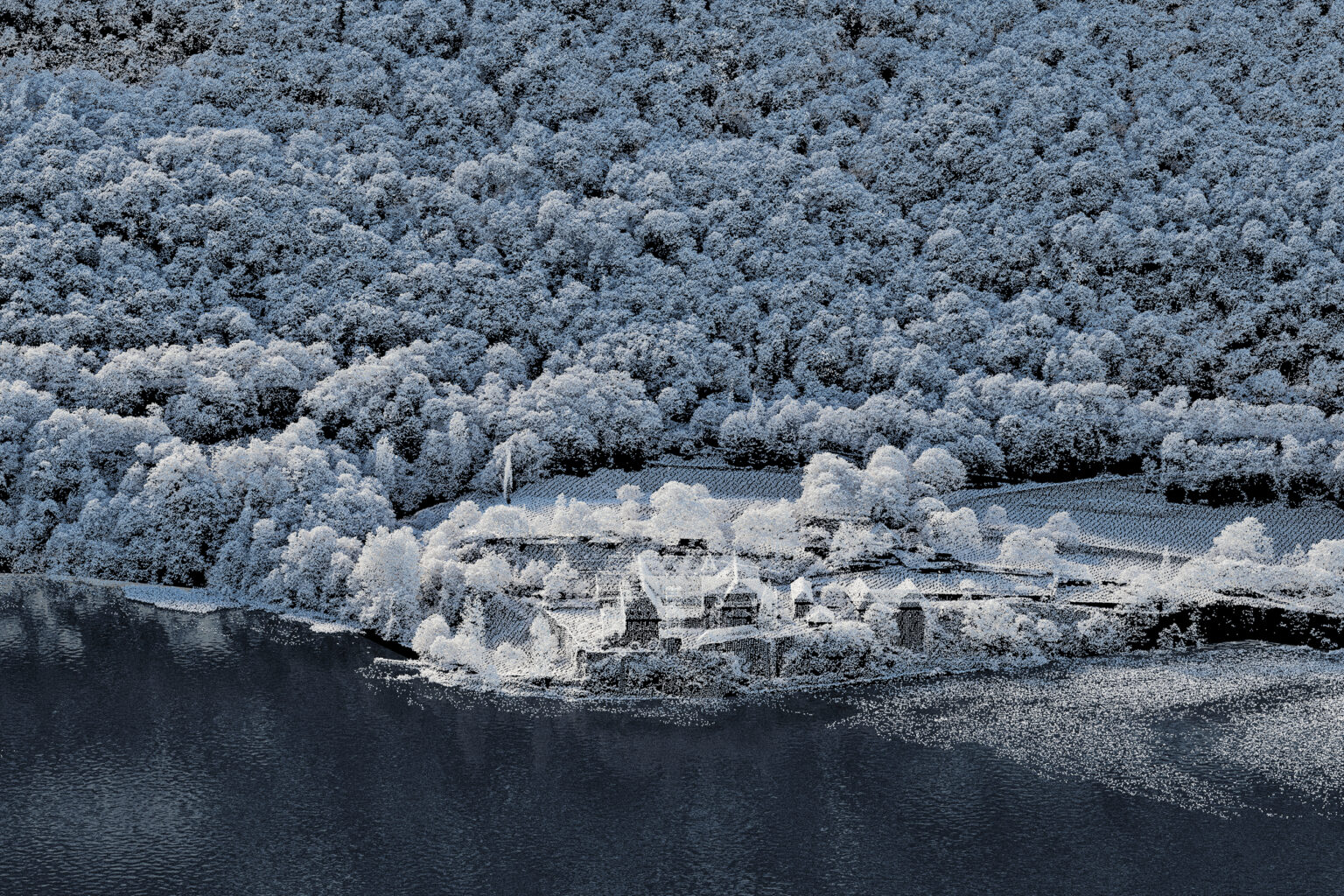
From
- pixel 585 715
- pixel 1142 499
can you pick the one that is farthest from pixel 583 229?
pixel 585 715

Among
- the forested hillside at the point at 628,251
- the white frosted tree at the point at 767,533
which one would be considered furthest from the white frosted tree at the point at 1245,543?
the white frosted tree at the point at 767,533

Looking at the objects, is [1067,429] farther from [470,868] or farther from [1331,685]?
[470,868]

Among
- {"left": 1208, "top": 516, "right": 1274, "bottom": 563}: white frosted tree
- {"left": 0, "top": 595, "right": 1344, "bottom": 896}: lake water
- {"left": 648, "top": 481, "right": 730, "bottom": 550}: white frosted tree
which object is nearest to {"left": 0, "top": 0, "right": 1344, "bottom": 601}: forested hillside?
{"left": 1208, "top": 516, "right": 1274, "bottom": 563}: white frosted tree

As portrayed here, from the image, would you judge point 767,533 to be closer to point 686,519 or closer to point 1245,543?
point 686,519

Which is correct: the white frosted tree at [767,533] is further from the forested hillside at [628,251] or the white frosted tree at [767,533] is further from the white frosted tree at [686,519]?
the forested hillside at [628,251]

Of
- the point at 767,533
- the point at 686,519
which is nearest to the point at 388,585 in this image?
the point at 686,519
